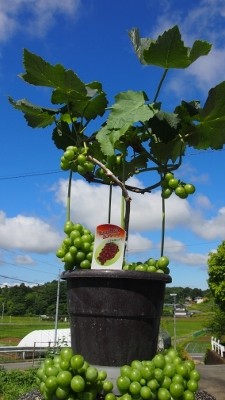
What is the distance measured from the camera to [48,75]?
2.23 meters

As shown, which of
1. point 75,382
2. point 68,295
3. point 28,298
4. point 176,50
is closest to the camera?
point 75,382

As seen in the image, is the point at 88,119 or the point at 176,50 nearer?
the point at 176,50

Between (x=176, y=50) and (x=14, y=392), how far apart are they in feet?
16.6

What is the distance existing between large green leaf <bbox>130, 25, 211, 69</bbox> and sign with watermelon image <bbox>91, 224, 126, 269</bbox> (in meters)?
0.78

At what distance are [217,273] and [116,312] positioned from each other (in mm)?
19493

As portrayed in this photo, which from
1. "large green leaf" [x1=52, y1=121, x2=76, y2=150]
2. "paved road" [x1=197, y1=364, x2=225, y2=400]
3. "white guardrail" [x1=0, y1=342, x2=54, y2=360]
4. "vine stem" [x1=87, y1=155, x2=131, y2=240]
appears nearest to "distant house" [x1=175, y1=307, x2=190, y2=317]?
"white guardrail" [x1=0, y1=342, x2=54, y2=360]

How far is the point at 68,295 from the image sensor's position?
224 centimetres

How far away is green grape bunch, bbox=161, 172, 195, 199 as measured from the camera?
7.48 ft

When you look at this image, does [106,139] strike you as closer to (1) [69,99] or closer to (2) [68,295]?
(1) [69,99]

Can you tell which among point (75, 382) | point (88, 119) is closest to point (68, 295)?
point (75, 382)

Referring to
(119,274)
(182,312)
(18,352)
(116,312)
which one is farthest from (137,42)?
(182,312)

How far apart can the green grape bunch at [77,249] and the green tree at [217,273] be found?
61.9 feet

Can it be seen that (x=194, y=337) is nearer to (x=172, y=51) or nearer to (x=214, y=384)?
(x=214, y=384)

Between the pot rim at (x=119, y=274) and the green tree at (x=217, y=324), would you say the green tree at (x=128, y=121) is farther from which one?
the green tree at (x=217, y=324)
